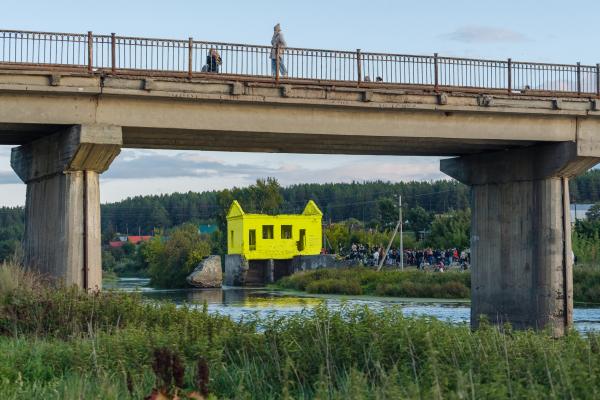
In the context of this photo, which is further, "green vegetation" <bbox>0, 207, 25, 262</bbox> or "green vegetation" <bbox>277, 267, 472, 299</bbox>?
"green vegetation" <bbox>0, 207, 25, 262</bbox>

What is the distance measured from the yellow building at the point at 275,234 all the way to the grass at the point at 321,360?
64.0 metres

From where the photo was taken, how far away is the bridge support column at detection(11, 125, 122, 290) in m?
27.3

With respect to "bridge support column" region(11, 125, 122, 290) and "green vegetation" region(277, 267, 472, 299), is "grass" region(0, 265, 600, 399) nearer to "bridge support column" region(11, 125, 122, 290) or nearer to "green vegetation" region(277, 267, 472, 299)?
"bridge support column" region(11, 125, 122, 290)

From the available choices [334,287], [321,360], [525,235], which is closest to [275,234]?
[334,287]

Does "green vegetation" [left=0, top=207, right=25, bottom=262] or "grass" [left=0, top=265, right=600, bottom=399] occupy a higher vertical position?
"green vegetation" [left=0, top=207, right=25, bottom=262]

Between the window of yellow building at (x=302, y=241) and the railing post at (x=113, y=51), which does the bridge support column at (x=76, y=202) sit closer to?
the railing post at (x=113, y=51)

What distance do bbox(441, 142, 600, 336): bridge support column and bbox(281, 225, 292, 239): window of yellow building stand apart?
51.2 metres

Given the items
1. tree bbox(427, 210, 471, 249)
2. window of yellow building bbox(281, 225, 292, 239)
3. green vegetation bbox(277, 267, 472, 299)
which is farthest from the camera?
window of yellow building bbox(281, 225, 292, 239)

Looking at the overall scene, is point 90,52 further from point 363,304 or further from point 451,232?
point 451,232

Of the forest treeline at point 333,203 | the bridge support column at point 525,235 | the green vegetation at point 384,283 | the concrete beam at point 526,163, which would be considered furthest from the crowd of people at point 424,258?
the forest treeline at point 333,203

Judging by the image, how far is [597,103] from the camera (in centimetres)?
3331

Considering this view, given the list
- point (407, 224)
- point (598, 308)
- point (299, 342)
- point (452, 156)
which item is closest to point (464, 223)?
point (407, 224)

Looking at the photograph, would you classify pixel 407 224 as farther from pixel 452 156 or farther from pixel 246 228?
pixel 452 156

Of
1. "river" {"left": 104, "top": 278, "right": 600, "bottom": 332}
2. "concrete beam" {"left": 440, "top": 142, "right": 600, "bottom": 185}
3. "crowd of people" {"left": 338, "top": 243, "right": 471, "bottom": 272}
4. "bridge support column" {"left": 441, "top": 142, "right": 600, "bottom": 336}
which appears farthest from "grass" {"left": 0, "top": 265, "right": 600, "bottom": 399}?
"crowd of people" {"left": 338, "top": 243, "right": 471, "bottom": 272}
